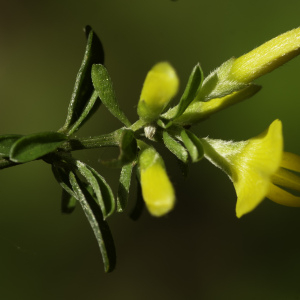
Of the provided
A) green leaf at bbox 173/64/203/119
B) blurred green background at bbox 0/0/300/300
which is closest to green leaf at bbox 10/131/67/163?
green leaf at bbox 173/64/203/119

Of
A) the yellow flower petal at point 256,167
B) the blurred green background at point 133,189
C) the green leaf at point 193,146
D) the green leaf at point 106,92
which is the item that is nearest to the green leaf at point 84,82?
the green leaf at point 106,92

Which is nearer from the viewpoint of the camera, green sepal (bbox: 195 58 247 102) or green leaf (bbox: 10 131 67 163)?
green leaf (bbox: 10 131 67 163)

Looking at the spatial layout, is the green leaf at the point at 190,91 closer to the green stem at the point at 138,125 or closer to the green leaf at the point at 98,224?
the green stem at the point at 138,125

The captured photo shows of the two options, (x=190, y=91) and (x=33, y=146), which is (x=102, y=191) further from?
(x=190, y=91)

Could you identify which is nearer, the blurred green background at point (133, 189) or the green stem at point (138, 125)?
the green stem at point (138, 125)

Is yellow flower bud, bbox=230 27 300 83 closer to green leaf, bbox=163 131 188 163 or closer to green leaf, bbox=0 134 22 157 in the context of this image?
green leaf, bbox=163 131 188 163

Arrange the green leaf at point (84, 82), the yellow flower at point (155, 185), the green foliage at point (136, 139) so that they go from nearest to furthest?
1. the yellow flower at point (155, 185)
2. the green foliage at point (136, 139)
3. the green leaf at point (84, 82)

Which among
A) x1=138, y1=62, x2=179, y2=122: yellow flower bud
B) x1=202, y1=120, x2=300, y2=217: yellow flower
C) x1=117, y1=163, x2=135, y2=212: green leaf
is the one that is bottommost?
x1=202, y1=120, x2=300, y2=217: yellow flower
